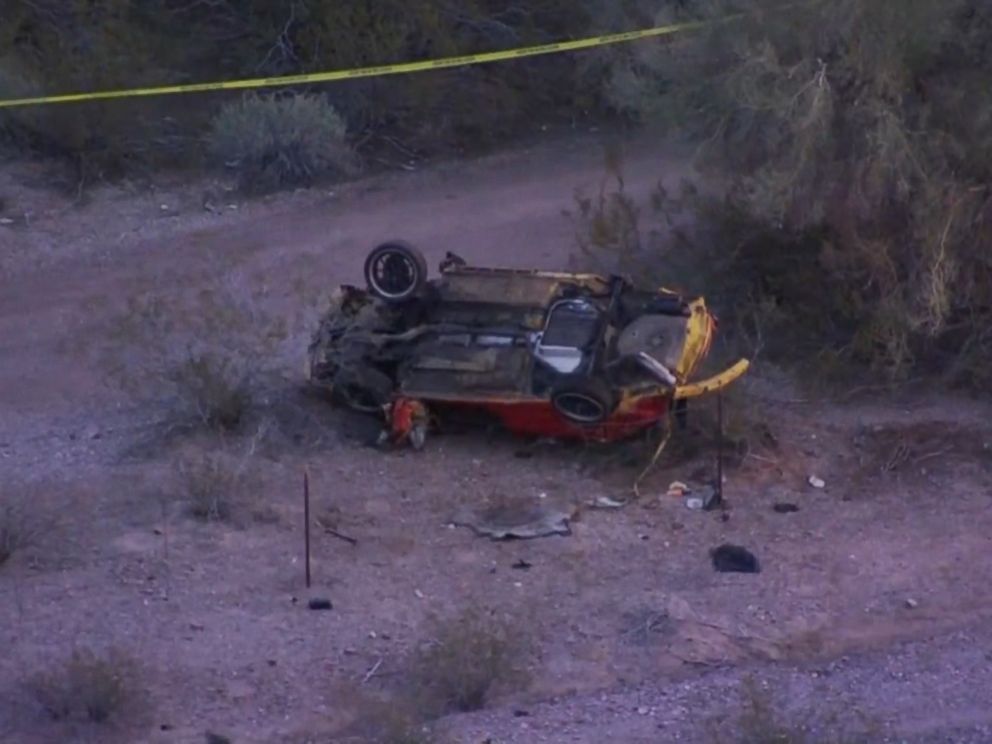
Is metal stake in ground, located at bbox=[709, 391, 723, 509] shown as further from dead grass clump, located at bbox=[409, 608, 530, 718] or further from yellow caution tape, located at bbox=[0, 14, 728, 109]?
yellow caution tape, located at bbox=[0, 14, 728, 109]

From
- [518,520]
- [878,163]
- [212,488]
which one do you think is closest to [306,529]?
[212,488]

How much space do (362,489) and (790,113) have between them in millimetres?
3600

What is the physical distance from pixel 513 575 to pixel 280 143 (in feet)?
31.8

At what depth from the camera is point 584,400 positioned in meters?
11.4

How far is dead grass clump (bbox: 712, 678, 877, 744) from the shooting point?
25.6 feet

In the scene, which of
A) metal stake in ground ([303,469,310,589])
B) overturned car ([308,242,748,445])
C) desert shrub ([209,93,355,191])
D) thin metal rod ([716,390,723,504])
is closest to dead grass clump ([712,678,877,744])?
metal stake in ground ([303,469,310,589])

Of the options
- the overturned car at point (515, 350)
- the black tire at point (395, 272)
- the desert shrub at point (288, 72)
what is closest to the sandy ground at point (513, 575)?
the overturned car at point (515, 350)

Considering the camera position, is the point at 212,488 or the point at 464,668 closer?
the point at 464,668

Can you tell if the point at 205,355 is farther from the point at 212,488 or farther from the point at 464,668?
the point at 464,668

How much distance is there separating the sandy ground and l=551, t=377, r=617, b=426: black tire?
0.42 meters

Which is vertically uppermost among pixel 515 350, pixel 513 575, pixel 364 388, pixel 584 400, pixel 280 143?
pixel 280 143

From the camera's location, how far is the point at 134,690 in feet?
28.7

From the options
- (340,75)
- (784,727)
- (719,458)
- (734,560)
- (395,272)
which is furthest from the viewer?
(340,75)

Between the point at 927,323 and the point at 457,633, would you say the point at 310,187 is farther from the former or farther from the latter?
the point at 457,633
